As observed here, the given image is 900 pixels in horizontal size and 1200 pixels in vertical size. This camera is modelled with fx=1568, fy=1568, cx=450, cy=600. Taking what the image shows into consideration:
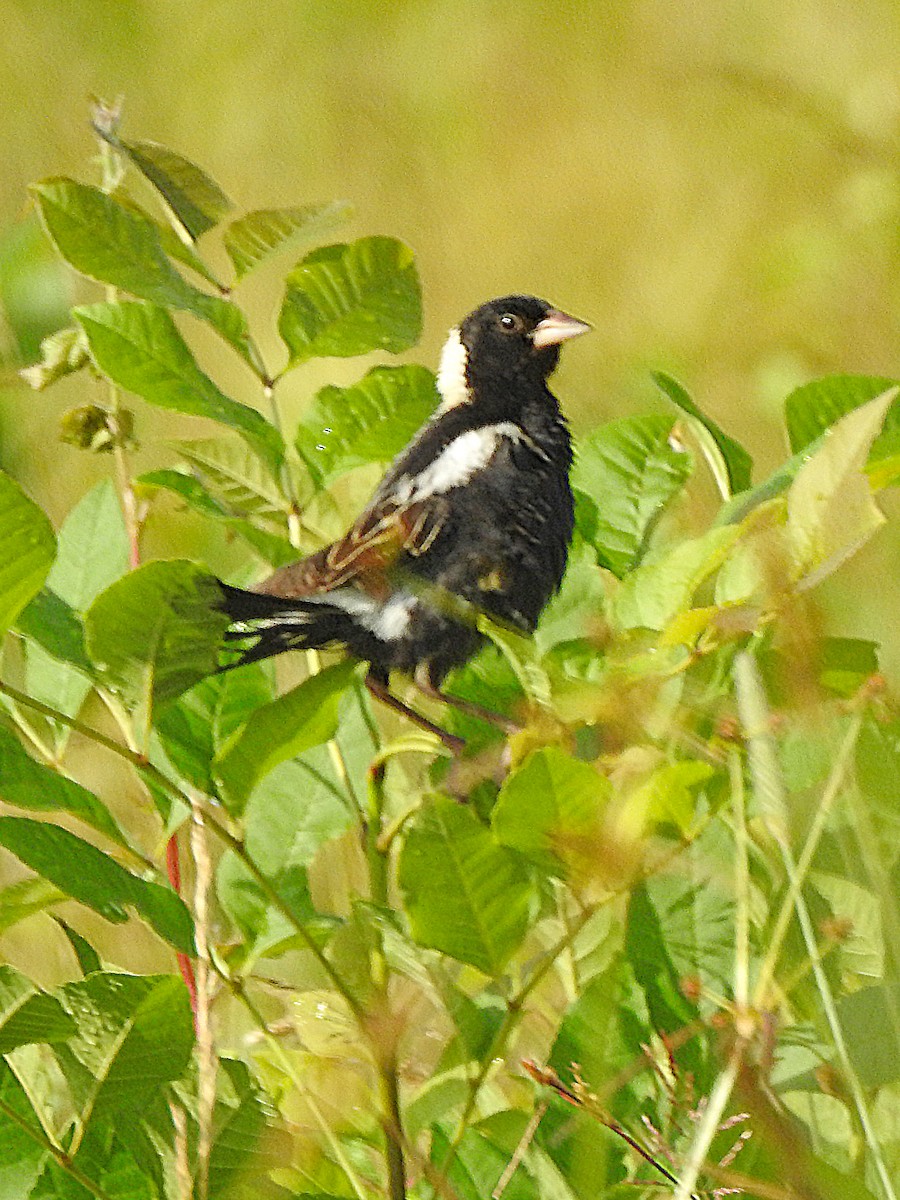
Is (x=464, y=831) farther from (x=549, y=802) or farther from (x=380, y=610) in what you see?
(x=380, y=610)

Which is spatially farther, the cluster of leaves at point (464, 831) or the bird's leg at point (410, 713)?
the bird's leg at point (410, 713)

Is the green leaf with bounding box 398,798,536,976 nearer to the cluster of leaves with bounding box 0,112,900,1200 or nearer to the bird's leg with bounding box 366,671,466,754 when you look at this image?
the cluster of leaves with bounding box 0,112,900,1200

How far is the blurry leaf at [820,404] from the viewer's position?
29.4 inches

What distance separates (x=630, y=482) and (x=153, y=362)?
25 cm

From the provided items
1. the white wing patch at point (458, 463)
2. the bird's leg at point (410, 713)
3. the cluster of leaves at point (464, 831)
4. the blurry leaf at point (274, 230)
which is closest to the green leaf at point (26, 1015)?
the cluster of leaves at point (464, 831)

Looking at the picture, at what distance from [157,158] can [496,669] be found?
33cm

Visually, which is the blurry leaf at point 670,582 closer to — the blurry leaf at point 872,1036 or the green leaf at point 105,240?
the blurry leaf at point 872,1036

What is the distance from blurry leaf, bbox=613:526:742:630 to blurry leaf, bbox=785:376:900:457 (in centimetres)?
13

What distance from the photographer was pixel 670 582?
64 centimetres

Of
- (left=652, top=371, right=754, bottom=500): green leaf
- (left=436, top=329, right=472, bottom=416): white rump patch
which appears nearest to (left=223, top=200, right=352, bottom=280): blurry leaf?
(left=652, top=371, right=754, bottom=500): green leaf

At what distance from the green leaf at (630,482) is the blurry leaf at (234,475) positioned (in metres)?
0.17

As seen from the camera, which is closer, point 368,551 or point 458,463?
point 368,551

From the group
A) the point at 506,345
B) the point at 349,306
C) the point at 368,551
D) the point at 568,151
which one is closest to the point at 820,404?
the point at 349,306

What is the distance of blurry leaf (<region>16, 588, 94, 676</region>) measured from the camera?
2.22 feet
